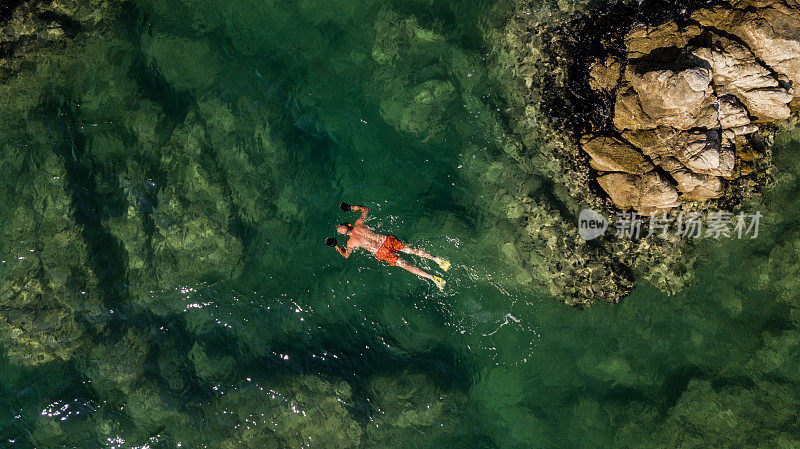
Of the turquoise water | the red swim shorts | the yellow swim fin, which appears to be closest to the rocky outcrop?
the turquoise water

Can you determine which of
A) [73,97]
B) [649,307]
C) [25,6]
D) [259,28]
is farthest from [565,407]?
[25,6]

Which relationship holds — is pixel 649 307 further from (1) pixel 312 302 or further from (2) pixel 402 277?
(1) pixel 312 302

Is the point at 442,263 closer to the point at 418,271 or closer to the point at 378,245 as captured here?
the point at 418,271

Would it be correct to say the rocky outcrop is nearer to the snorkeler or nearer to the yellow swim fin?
the yellow swim fin

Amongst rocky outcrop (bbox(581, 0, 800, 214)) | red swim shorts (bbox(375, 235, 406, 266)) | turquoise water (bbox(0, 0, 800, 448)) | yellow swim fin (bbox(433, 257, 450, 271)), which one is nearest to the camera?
rocky outcrop (bbox(581, 0, 800, 214))

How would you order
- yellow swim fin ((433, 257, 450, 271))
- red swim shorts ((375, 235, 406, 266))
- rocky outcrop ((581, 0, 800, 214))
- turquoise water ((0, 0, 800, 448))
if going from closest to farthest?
rocky outcrop ((581, 0, 800, 214)), red swim shorts ((375, 235, 406, 266)), yellow swim fin ((433, 257, 450, 271)), turquoise water ((0, 0, 800, 448))

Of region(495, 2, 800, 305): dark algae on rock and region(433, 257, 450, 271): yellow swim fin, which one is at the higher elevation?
region(495, 2, 800, 305): dark algae on rock
